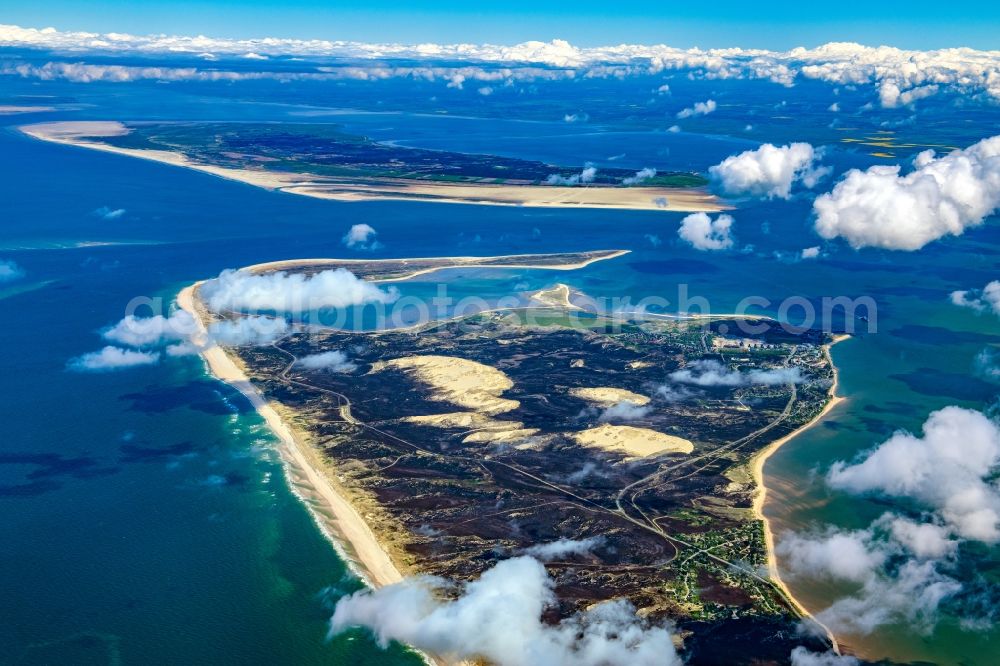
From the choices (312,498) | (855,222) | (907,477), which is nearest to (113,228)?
(312,498)

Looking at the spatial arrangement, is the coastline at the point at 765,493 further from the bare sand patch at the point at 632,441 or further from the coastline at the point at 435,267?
the coastline at the point at 435,267

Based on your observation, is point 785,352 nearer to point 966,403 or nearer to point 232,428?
point 966,403

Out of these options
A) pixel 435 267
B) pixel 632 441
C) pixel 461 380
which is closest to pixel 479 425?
pixel 461 380

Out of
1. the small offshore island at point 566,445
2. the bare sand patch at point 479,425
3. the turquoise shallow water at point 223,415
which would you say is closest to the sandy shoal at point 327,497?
the small offshore island at point 566,445

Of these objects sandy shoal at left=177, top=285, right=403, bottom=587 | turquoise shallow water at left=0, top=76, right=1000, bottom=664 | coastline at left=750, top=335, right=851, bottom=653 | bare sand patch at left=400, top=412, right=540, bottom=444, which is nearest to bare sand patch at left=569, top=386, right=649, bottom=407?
bare sand patch at left=400, top=412, right=540, bottom=444

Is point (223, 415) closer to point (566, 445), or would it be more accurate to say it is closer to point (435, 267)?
point (566, 445)

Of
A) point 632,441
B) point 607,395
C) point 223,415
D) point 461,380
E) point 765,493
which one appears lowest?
point 223,415

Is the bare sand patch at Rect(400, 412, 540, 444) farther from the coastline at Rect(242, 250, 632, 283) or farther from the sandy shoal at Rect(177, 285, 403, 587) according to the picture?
the coastline at Rect(242, 250, 632, 283)
